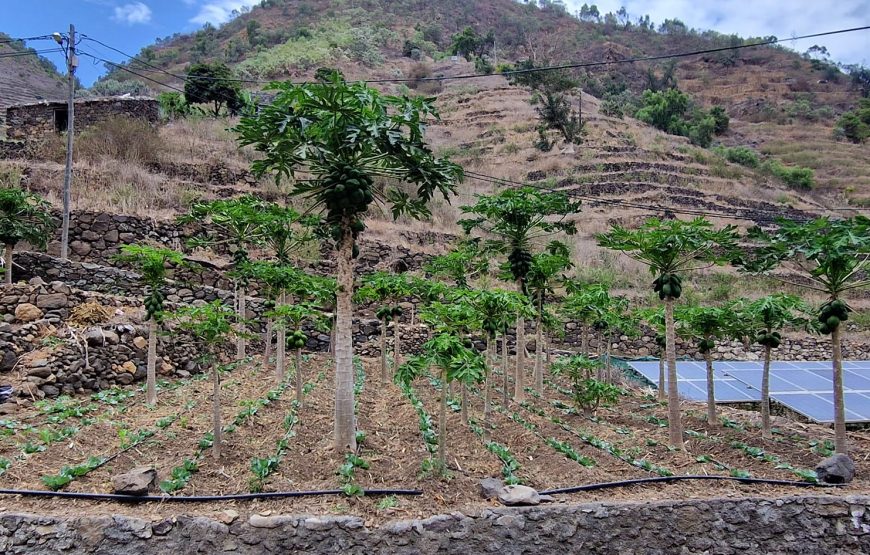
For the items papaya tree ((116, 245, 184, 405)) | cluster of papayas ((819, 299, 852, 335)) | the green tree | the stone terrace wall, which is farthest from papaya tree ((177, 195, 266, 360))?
the green tree

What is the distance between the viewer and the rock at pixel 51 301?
1023 centimetres

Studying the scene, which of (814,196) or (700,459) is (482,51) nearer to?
(814,196)

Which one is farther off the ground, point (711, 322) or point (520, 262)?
point (520, 262)

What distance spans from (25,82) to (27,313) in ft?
109

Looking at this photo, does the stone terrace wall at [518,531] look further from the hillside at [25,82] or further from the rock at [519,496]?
the hillside at [25,82]

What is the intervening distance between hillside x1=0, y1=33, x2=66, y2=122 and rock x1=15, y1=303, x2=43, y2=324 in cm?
1963

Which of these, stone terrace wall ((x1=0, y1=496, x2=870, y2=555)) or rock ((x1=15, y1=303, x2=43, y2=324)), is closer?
stone terrace wall ((x1=0, y1=496, x2=870, y2=555))

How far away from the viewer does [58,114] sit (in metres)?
21.9

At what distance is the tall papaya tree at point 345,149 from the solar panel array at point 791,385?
31.9ft

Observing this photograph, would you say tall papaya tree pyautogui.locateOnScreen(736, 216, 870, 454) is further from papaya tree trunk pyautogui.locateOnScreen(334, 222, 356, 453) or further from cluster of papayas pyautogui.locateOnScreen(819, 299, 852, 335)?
papaya tree trunk pyautogui.locateOnScreen(334, 222, 356, 453)

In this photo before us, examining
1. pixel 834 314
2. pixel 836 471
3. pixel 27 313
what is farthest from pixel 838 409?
pixel 27 313

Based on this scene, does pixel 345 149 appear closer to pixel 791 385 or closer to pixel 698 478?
pixel 698 478

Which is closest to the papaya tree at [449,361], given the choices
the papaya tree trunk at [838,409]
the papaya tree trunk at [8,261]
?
the papaya tree trunk at [838,409]

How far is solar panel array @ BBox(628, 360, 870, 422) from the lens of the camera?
1058 centimetres
